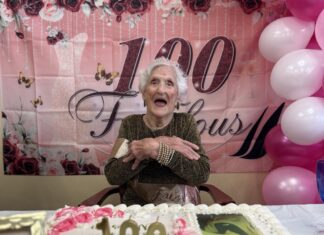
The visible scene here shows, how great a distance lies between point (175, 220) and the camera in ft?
2.96

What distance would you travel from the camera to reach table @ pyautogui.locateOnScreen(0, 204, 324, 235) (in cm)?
91

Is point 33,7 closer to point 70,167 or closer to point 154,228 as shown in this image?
point 70,167

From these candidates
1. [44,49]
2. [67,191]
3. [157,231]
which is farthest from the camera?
[67,191]

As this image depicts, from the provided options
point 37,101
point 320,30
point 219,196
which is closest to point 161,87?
point 219,196

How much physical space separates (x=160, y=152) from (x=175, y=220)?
0.51 meters

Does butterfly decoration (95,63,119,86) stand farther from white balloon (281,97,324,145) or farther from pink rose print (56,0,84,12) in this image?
white balloon (281,97,324,145)

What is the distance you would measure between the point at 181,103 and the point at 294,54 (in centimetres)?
69

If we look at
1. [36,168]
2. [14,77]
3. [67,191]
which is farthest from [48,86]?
[67,191]

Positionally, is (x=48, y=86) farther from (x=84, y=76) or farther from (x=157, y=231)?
(x=157, y=231)

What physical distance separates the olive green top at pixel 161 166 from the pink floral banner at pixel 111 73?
490 mm

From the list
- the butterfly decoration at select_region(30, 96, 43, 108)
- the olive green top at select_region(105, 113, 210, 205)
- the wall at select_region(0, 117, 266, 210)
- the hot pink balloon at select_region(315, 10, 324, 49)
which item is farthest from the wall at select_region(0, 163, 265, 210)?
the hot pink balloon at select_region(315, 10, 324, 49)

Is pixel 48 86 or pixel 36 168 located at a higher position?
pixel 48 86

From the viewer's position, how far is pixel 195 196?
5.00 ft

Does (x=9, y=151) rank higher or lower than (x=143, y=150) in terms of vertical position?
lower
